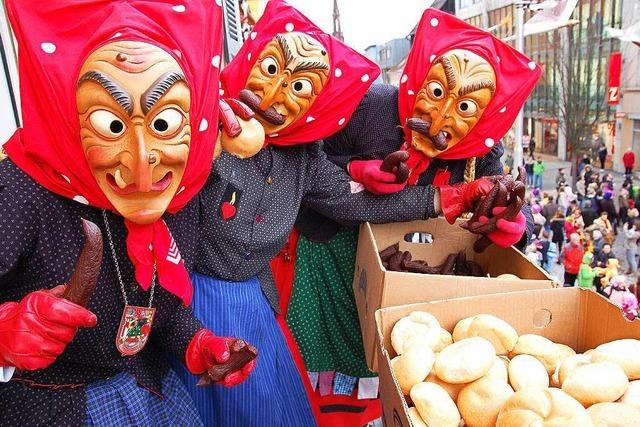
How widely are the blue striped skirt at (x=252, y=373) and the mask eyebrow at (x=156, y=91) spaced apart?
65 cm

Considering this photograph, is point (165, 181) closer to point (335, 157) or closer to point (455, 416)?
point (455, 416)

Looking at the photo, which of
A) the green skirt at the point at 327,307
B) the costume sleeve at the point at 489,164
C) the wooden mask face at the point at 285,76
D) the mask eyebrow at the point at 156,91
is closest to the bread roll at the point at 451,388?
the mask eyebrow at the point at 156,91

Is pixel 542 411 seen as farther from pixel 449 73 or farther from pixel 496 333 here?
pixel 449 73

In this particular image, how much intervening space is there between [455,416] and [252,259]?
80cm

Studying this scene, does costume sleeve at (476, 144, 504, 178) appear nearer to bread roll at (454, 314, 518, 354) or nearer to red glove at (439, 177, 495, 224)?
red glove at (439, 177, 495, 224)

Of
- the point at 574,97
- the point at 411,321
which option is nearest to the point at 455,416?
the point at 411,321

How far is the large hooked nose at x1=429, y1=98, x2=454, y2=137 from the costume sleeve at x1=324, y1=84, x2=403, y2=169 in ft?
0.64

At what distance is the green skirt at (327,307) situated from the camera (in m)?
2.11

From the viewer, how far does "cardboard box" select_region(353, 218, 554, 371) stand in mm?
1379

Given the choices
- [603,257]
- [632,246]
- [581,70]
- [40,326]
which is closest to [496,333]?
[40,326]

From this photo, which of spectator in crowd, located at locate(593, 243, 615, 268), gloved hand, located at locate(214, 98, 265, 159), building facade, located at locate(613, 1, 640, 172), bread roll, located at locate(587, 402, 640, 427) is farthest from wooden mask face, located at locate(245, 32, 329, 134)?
building facade, located at locate(613, 1, 640, 172)

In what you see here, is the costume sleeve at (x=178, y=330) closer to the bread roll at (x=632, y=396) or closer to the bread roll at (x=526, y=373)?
the bread roll at (x=526, y=373)

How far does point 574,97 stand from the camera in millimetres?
12289

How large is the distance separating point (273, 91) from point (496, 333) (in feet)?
3.07
